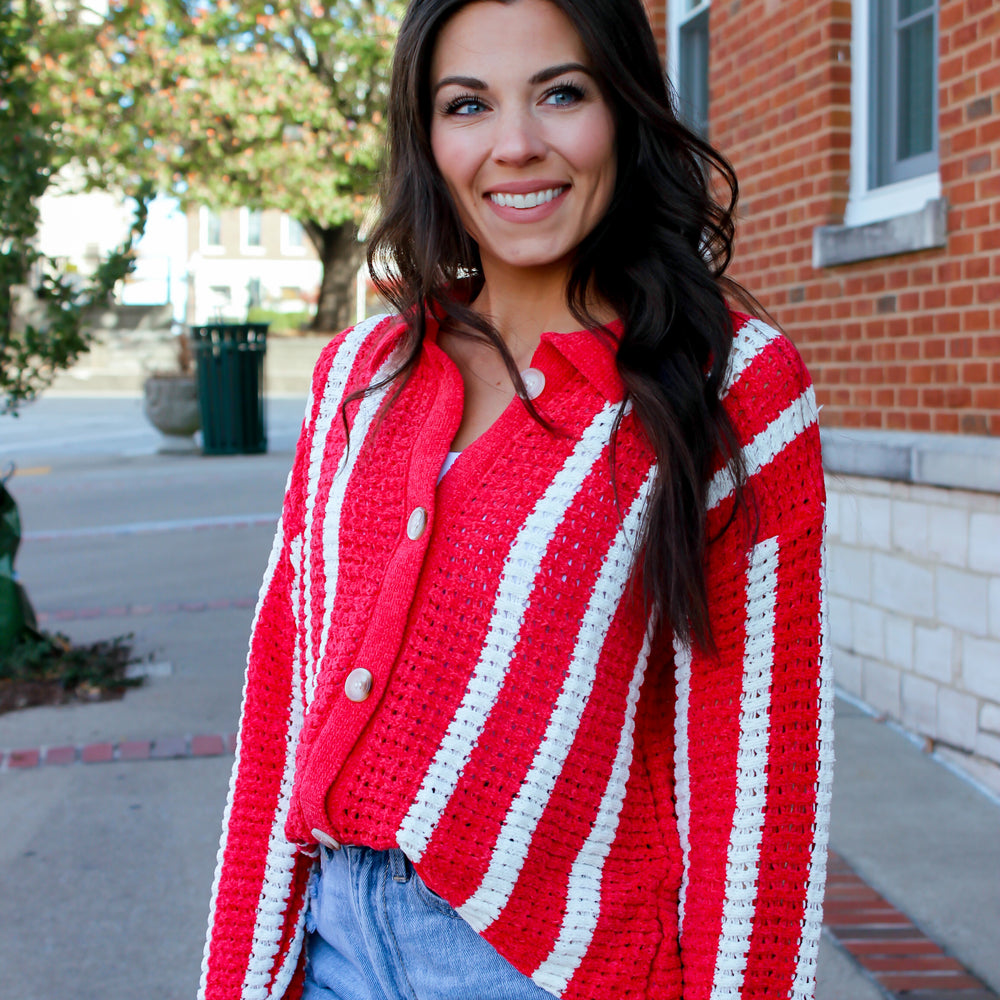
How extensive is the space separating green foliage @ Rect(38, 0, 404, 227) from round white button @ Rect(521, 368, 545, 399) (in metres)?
18.5

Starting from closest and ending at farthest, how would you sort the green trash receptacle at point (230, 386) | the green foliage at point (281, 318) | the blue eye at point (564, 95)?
the blue eye at point (564, 95), the green trash receptacle at point (230, 386), the green foliage at point (281, 318)

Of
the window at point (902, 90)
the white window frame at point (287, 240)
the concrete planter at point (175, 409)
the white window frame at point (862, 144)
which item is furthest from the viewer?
the white window frame at point (287, 240)

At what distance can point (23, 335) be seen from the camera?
20.9 ft

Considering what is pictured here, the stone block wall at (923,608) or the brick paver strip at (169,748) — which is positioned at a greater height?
the stone block wall at (923,608)

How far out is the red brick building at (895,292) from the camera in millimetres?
4496

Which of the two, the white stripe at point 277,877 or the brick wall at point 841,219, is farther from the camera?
the brick wall at point 841,219

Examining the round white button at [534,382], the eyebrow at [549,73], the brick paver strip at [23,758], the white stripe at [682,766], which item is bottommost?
the brick paver strip at [23,758]

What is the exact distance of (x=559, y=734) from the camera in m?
1.52

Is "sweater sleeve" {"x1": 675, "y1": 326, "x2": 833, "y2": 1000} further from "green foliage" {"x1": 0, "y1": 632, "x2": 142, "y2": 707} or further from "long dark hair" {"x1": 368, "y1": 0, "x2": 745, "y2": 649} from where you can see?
"green foliage" {"x1": 0, "y1": 632, "x2": 142, "y2": 707}

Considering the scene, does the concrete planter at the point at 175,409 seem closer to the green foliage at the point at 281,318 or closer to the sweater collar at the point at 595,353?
the sweater collar at the point at 595,353

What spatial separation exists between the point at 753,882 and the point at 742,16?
544cm

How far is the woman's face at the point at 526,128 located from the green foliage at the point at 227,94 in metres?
18.3

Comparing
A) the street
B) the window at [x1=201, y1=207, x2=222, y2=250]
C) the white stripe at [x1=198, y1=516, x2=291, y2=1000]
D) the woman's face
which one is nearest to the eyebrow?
the woman's face

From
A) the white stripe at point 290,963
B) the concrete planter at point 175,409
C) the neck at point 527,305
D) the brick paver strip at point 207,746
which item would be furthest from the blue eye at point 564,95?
the concrete planter at point 175,409
